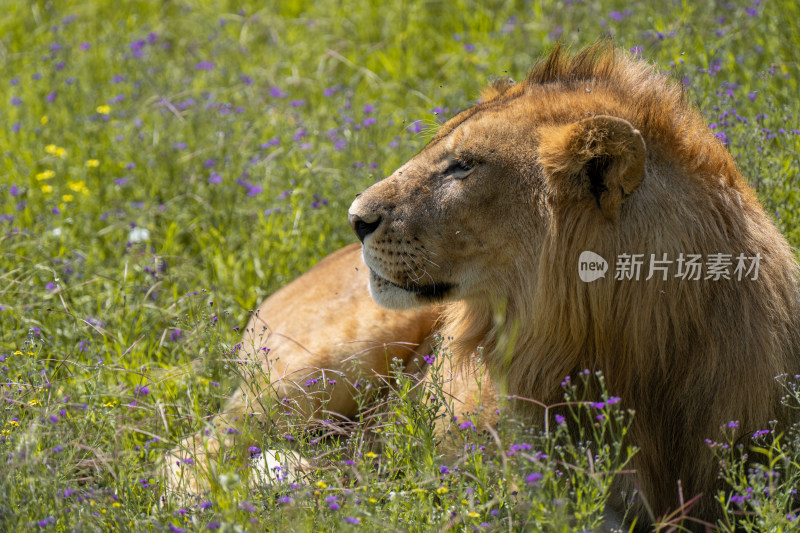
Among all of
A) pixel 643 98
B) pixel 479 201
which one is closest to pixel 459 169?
pixel 479 201

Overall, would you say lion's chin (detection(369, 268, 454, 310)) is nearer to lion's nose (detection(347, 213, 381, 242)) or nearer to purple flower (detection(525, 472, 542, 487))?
lion's nose (detection(347, 213, 381, 242))

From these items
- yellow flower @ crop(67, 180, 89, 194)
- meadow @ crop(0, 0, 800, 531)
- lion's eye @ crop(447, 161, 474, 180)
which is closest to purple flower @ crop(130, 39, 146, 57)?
meadow @ crop(0, 0, 800, 531)

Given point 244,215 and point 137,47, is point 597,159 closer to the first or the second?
point 244,215

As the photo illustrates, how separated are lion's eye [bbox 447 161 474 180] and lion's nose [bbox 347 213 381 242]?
287 mm

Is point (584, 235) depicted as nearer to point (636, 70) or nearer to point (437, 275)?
point (437, 275)

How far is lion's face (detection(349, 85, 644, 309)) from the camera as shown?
2.76 meters

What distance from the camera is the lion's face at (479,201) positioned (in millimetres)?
2758

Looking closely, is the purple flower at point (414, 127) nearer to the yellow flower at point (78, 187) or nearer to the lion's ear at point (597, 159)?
the yellow flower at point (78, 187)

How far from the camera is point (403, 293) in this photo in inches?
123

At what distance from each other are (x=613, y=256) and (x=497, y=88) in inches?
39.9

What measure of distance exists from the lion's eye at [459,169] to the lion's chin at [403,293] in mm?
364

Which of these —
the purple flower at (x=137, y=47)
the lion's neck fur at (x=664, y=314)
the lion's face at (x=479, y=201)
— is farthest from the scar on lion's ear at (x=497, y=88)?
the purple flower at (x=137, y=47)

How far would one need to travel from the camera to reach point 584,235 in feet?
9.12

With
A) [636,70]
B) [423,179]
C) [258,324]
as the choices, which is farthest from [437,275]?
[258,324]
